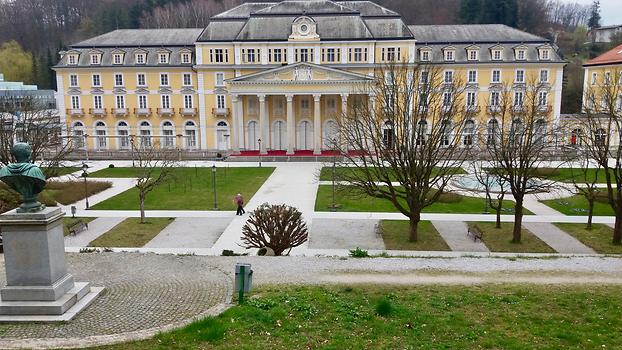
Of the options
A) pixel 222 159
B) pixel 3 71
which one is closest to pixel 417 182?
pixel 222 159

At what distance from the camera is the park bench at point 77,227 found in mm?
24781

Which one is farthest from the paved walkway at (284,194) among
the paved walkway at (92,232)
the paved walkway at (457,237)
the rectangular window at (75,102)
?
the rectangular window at (75,102)

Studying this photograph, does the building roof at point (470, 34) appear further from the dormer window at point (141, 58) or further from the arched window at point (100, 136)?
the arched window at point (100, 136)

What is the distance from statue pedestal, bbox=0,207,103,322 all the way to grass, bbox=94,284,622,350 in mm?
2608

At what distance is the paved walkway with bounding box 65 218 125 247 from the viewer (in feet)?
76.5

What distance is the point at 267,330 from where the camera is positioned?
10602 millimetres

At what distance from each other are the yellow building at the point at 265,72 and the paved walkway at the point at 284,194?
403 inches

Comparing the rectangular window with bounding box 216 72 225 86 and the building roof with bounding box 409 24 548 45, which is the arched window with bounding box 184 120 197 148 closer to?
→ the rectangular window with bounding box 216 72 225 86

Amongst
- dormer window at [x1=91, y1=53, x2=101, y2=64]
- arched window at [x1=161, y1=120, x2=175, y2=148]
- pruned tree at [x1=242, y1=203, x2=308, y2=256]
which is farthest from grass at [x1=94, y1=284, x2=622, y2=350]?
dormer window at [x1=91, y1=53, x2=101, y2=64]

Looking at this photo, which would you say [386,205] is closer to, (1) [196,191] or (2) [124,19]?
(1) [196,191]

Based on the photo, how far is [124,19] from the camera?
98.8m

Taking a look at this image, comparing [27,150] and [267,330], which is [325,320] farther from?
[27,150]

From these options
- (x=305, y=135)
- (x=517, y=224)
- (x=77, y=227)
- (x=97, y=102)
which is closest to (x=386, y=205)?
(x=517, y=224)

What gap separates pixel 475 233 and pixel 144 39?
51645 millimetres
